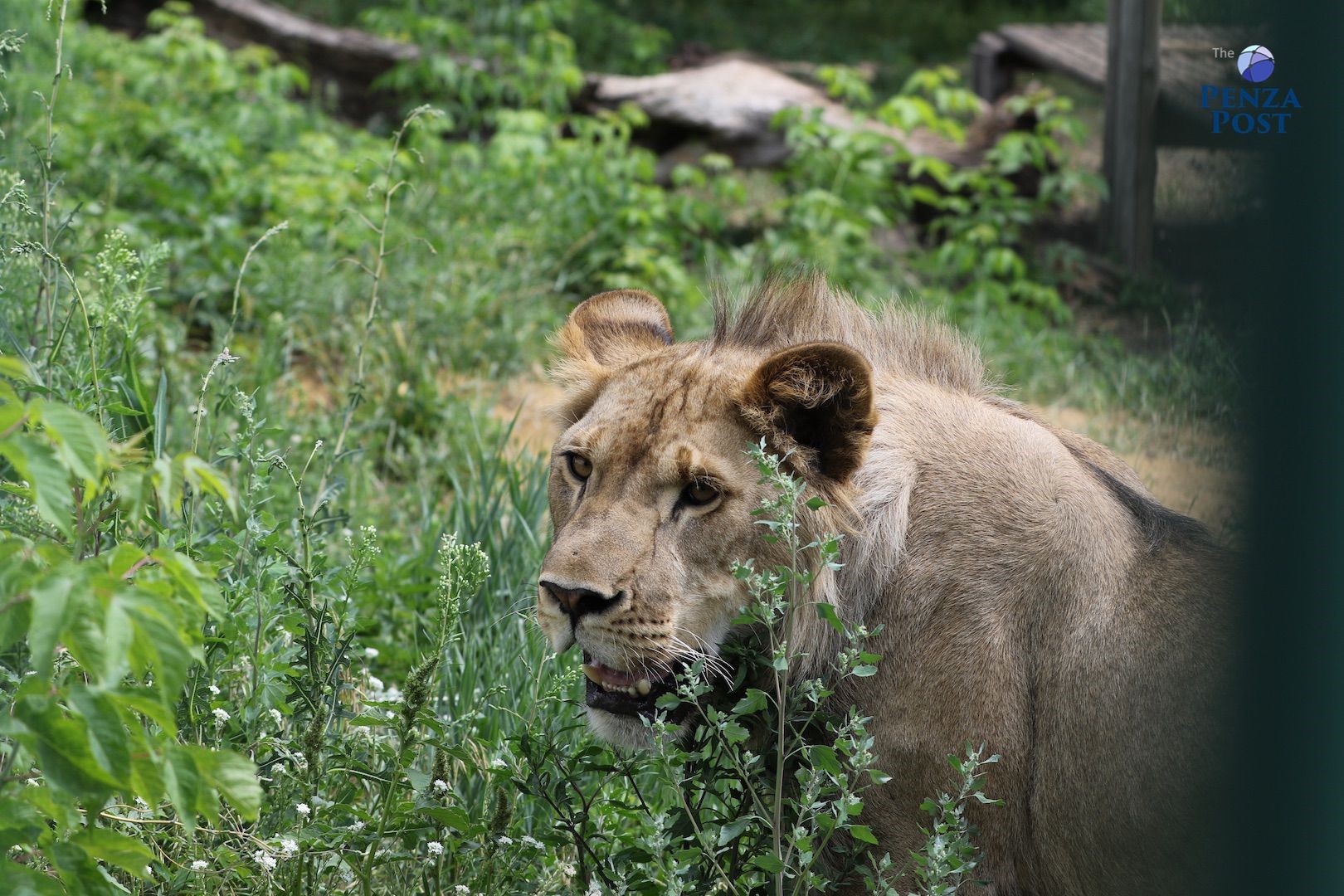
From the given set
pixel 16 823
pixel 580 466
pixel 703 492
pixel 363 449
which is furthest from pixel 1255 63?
pixel 363 449

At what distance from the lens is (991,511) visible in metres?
3.02

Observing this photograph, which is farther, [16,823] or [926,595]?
[926,595]

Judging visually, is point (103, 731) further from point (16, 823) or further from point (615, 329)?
point (615, 329)

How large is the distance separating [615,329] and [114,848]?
2.09 m

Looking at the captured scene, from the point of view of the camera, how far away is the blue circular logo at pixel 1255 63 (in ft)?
4.21

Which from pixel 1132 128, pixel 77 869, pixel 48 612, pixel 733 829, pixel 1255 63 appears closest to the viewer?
pixel 1255 63

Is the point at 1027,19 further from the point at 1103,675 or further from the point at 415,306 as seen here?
the point at 1103,675

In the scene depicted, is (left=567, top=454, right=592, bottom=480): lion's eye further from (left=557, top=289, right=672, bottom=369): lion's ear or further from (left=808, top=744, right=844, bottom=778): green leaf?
(left=808, top=744, right=844, bottom=778): green leaf

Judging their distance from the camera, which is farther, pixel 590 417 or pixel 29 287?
pixel 29 287

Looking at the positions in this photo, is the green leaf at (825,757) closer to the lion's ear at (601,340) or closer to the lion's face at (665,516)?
the lion's face at (665,516)

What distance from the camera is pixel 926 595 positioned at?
9.72ft

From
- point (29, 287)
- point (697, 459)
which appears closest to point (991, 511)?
point (697, 459)

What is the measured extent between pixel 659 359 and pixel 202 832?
1529 mm

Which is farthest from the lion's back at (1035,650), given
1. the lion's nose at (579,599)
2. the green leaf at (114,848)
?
the green leaf at (114,848)
